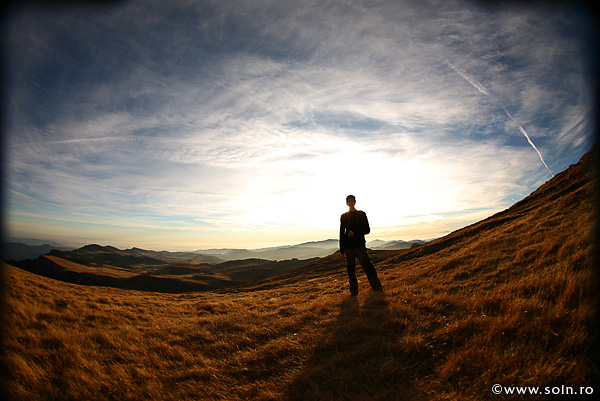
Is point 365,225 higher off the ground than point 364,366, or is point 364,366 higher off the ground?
point 365,225

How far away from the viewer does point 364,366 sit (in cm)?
347

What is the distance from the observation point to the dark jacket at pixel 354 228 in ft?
25.1

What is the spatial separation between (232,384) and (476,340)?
390cm

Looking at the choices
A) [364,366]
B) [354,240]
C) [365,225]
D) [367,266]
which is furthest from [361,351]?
[365,225]

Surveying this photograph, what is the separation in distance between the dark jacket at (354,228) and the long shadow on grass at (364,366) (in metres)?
2.96

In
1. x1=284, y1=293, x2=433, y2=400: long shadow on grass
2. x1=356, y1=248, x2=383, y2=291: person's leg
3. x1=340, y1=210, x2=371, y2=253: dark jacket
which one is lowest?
x1=284, y1=293, x2=433, y2=400: long shadow on grass

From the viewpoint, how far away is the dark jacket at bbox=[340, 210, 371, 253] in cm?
764

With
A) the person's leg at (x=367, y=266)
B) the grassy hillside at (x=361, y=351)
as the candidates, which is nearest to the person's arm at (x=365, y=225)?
the person's leg at (x=367, y=266)

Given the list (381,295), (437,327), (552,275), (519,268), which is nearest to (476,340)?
(437,327)

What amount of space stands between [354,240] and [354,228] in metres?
0.41

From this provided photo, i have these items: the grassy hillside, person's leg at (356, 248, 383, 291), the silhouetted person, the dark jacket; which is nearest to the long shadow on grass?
the grassy hillside

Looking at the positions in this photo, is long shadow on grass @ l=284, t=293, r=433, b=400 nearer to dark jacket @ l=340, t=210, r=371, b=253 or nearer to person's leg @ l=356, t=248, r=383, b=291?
person's leg @ l=356, t=248, r=383, b=291

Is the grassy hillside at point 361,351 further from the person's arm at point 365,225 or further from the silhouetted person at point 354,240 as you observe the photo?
the person's arm at point 365,225

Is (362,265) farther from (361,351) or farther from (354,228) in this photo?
(361,351)
